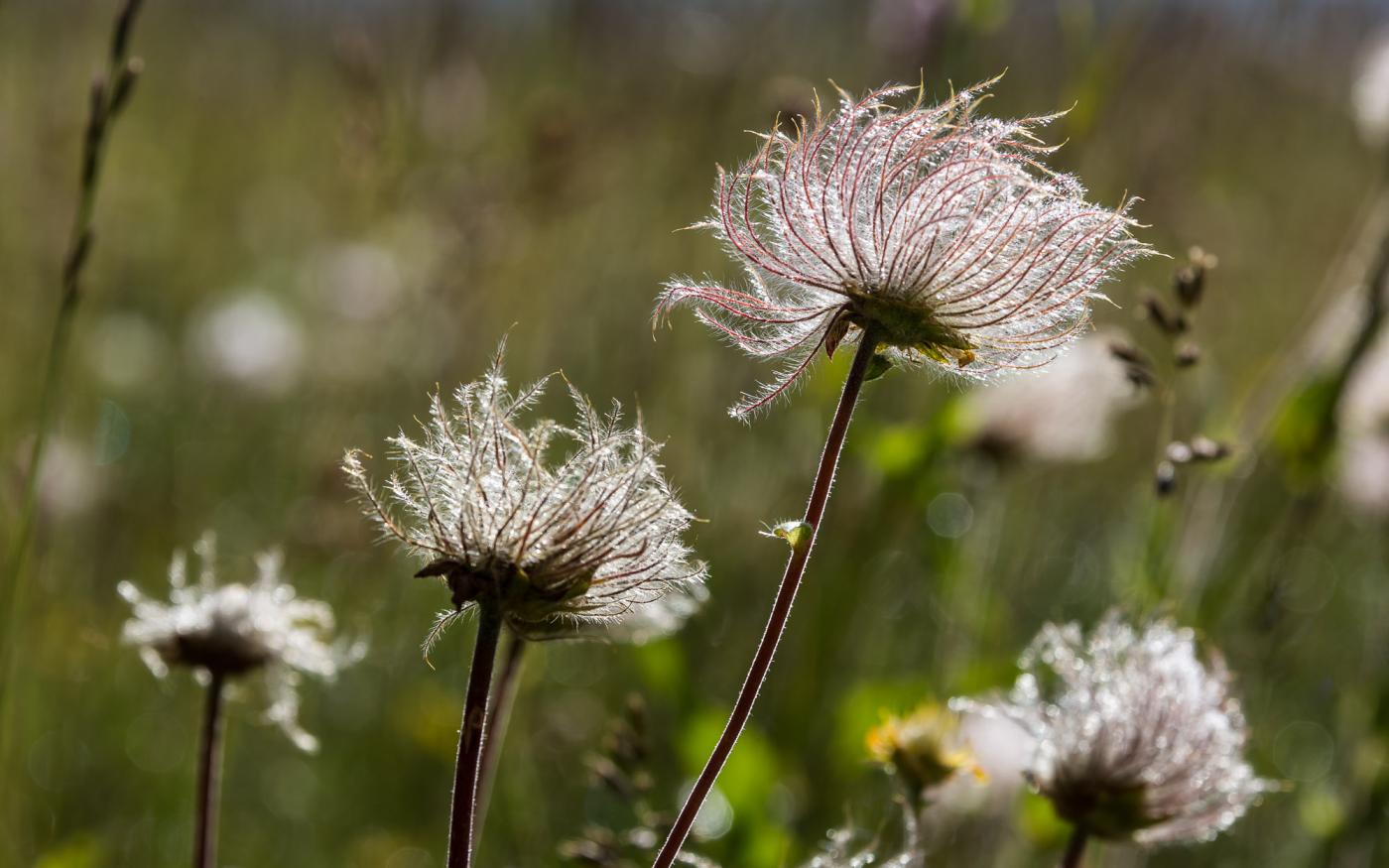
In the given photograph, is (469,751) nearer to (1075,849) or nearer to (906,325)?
(906,325)

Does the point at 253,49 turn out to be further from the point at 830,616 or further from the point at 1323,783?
the point at 1323,783

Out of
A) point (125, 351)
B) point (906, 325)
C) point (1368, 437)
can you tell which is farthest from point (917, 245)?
point (125, 351)

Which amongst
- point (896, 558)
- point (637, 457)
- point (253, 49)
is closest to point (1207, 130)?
point (896, 558)

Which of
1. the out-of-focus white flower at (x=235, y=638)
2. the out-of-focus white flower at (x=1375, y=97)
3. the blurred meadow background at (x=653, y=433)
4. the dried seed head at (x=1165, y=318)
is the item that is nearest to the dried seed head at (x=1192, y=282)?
the dried seed head at (x=1165, y=318)

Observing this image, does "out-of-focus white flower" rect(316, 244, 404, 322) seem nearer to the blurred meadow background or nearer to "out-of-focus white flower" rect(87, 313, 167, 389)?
the blurred meadow background

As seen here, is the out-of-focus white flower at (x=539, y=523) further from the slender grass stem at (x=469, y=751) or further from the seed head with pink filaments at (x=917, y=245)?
the seed head with pink filaments at (x=917, y=245)

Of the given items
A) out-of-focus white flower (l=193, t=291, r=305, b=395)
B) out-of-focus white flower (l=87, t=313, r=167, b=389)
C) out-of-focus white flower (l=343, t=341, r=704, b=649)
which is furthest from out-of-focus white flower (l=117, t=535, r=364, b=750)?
out-of-focus white flower (l=193, t=291, r=305, b=395)
